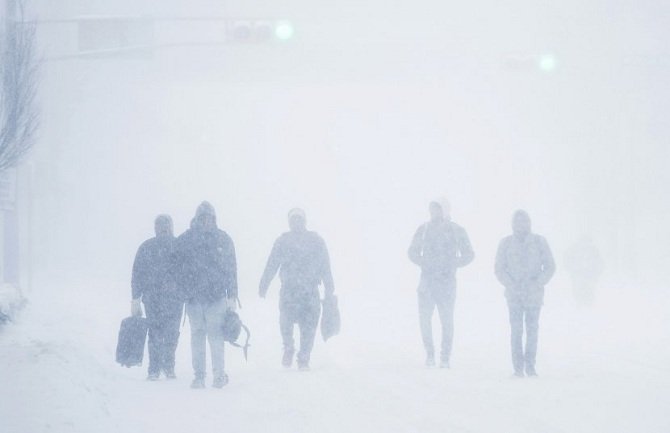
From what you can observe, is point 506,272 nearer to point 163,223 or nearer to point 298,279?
point 298,279

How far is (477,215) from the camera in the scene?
91.8 m

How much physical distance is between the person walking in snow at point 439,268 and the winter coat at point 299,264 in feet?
3.62

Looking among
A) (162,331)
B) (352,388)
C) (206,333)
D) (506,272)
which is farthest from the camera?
(506,272)

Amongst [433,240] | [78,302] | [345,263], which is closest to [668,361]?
[433,240]

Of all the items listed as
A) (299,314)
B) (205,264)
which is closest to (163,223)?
(205,264)

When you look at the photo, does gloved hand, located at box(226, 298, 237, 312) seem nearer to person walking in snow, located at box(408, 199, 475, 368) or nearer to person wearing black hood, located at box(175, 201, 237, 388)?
person wearing black hood, located at box(175, 201, 237, 388)

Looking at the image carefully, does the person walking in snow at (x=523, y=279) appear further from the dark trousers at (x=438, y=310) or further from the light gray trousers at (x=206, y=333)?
the light gray trousers at (x=206, y=333)

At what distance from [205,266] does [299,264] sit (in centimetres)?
182

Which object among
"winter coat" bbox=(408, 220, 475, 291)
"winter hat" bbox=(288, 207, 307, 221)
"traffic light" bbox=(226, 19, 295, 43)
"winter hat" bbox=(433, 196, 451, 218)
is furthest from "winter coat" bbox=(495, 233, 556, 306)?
"traffic light" bbox=(226, 19, 295, 43)

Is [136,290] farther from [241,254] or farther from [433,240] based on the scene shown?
[241,254]

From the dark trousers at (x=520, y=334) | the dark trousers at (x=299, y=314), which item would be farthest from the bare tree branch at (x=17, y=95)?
the dark trousers at (x=520, y=334)

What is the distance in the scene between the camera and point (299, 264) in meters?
12.7

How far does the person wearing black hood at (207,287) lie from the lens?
36.4ft

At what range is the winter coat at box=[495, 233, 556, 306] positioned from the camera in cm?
1184
